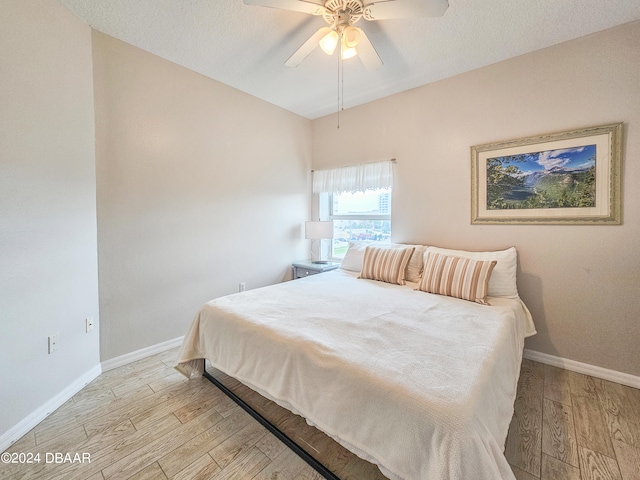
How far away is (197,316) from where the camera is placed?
1.88 metres

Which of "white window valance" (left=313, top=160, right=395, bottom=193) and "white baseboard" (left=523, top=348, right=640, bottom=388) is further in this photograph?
"white window valance" (left=313, top=160, right=395, bottom=193)

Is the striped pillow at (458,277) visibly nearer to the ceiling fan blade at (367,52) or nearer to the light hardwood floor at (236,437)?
the light hardwood floor at (236,437)

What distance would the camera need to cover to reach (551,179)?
217cm

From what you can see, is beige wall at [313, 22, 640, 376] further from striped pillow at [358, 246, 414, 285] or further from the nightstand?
the nightstand

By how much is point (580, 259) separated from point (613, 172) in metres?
0.69

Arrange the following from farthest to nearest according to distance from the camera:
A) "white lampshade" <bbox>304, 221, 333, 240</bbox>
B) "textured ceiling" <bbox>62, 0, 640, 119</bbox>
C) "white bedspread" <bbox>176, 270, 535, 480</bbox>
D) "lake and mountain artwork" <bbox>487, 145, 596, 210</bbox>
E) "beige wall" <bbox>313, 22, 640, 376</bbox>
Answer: "white lampshade" <bbox>304, 221, 333, 240</bbox> → "lake and mountain artwork" <bbox>487, 145, 596, 210</bbox> → "beige wall" <bbox>313, 22, 640, 376</bbox> → "textured ceiling" <bbox>62, 0, 640, 119</bbox> → "white bedspread" <bbox>176, 270, 535, 480</bbox>

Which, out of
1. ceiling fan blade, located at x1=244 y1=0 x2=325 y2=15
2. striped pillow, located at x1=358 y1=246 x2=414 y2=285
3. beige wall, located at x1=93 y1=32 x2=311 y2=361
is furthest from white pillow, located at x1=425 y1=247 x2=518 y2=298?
beige wall, located at x1=93 y1=32 x2=311 y2=361

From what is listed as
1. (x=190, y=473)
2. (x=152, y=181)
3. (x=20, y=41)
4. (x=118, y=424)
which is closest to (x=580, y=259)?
(x=190, y=473)

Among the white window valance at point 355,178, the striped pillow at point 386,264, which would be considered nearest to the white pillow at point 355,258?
the striped pillow at point 386,264

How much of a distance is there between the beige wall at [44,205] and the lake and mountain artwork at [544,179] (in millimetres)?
3414

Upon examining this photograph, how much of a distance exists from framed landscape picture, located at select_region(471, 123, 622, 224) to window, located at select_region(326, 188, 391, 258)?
1017mm

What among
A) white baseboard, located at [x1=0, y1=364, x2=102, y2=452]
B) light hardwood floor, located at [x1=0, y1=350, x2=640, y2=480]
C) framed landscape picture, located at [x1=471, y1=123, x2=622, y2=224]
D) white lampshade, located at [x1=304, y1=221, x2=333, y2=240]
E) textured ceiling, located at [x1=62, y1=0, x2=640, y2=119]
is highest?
textured ceiling, located at [x1=62, y1=0, x2=640, y2=119]

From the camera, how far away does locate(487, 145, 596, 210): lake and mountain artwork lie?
2.03m

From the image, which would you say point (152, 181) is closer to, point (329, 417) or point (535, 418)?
point (329, 417)
